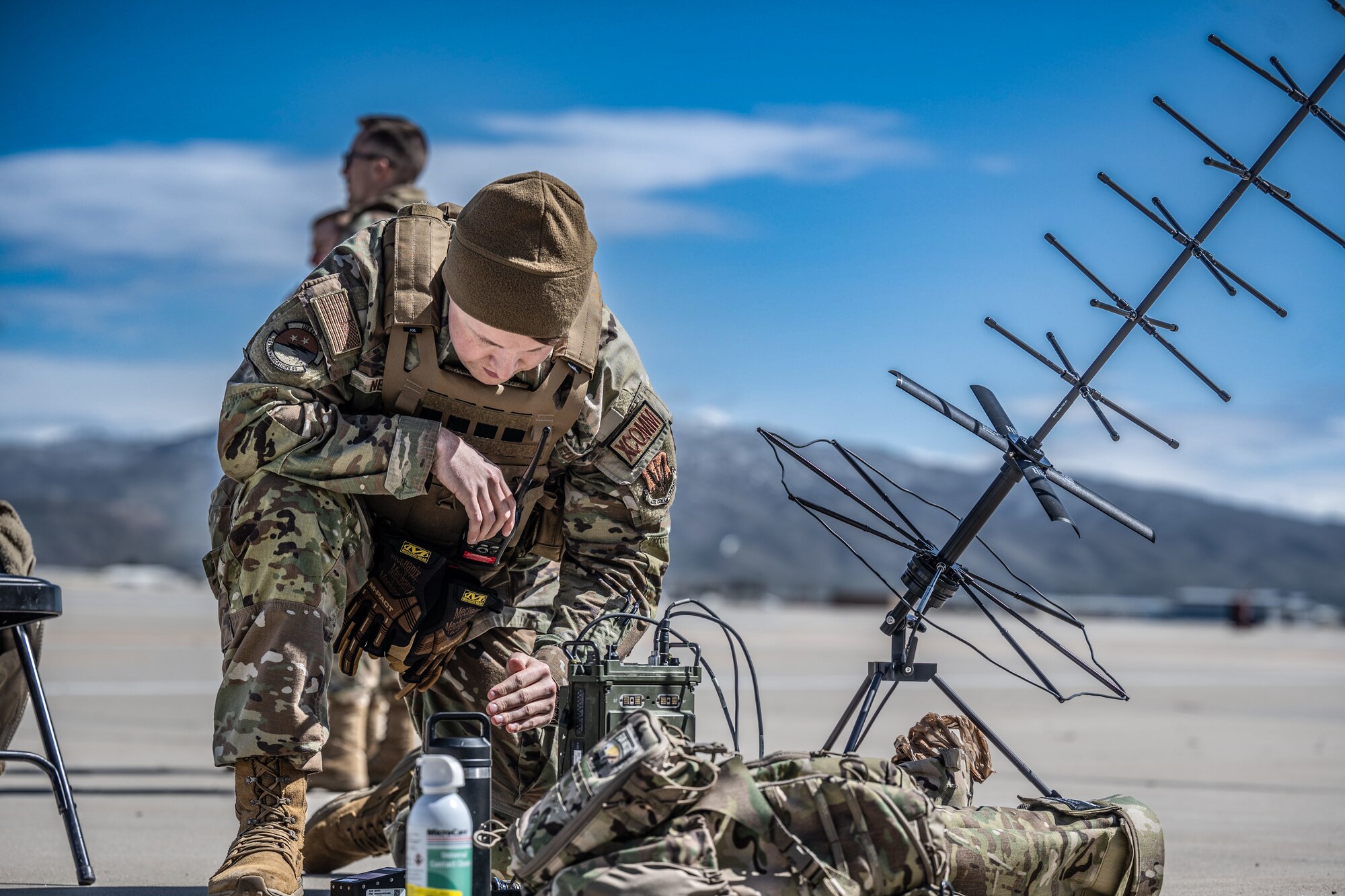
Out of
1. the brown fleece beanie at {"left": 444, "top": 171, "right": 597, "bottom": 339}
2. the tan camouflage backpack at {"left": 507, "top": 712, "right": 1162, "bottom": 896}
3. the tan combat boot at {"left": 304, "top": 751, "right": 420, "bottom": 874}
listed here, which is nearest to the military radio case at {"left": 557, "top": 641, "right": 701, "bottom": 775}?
the tan camouflage backpack at {"left": 507, "top": 712, "right": 1162, "bottom": 896}

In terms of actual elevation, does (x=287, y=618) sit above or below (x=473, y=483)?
below

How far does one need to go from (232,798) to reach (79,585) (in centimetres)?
6610

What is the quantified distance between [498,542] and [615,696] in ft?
3.33

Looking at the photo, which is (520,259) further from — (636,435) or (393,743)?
(393,743)

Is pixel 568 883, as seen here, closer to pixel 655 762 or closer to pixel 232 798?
pixel 655 762

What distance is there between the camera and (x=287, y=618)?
3.08m

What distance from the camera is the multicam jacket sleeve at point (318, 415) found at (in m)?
3.30

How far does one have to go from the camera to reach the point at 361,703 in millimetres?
5594

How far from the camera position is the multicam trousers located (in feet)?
9.83

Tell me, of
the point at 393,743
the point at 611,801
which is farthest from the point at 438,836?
the point at 393,743

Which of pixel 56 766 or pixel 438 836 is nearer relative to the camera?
pixel 438 836

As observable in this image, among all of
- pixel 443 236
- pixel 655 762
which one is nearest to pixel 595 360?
pixel 443 236

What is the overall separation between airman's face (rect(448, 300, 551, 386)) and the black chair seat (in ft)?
4.18

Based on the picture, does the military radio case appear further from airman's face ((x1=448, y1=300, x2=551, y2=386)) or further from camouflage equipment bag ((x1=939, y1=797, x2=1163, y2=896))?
airman's face ((x1=448, y1=300, x2=551, y2=386))
